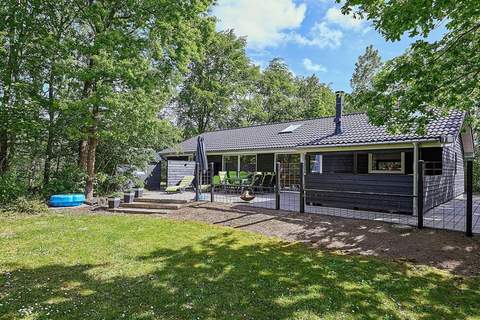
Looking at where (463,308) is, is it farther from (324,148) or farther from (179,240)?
(324,148)

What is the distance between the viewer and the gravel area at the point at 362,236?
16.8 ft

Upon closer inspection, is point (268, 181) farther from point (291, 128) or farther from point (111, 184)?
point (111, 184)

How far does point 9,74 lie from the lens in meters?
11.0

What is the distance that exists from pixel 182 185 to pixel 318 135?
24.1ft

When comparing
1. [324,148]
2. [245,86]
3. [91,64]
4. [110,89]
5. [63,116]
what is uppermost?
[245,86]

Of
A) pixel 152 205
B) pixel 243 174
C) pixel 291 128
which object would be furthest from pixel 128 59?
pixel 291 128

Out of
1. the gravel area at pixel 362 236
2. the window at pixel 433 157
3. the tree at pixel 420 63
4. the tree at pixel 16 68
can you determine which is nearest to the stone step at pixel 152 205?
the gravel area at pixel 362 236

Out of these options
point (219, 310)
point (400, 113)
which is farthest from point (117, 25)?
point (219, 310)

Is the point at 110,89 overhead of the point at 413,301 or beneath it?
overhead

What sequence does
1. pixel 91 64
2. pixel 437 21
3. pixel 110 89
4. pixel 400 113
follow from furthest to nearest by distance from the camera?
pixel 91 64, pixel 110 89, pixel 400 113, pixel 437 21

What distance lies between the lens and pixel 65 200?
34.8 ft

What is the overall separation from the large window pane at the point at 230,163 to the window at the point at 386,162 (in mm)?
8706

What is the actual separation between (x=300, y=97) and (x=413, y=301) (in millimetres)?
37503

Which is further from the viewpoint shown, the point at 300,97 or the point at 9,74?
the point at 300,97
